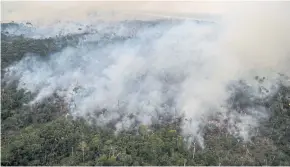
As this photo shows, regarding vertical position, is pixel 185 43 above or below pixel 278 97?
above

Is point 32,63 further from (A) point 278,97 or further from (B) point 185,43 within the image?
(A) point 278,97

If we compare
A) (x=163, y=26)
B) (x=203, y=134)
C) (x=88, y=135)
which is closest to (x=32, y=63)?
(x=88, y=135)

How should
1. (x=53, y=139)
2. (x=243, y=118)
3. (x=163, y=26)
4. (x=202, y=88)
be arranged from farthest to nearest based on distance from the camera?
(x=163, y=26) → (x=202, y=88) → (x=243, y=118) → (x=53, y=139)

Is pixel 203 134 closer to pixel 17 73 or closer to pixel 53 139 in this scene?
pixel 53 139

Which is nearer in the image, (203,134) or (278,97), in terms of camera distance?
(203,134)

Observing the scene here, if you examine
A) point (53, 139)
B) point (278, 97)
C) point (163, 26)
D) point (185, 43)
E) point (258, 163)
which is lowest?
point (258, 163)

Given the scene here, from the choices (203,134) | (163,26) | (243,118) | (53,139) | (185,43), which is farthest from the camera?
(163,26)
